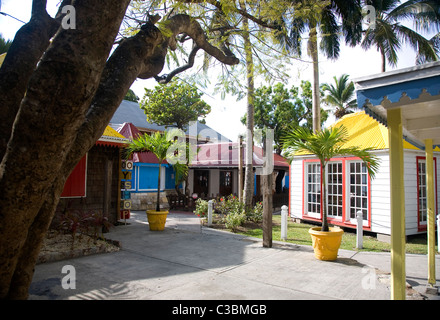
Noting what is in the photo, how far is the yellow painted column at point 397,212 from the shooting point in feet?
11.1

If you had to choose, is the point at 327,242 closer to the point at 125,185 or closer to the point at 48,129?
the point at 48,129

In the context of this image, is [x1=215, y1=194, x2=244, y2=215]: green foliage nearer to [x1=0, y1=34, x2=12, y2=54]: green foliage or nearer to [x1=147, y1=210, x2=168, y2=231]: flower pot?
[x1=147, y1=210, x2=168, y2=231]: flower pot

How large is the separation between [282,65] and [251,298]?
21.1 ft

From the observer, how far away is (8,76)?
10.1 ft

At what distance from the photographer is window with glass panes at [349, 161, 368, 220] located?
32.7 ft

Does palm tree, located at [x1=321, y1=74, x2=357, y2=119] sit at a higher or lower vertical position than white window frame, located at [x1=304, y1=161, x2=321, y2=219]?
higher

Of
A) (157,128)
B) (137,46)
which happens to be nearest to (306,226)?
(137,46)

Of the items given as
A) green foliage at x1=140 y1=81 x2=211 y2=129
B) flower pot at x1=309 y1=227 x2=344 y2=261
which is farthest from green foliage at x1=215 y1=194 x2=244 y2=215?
green foliage at x1=140 y1=81 x2=211 y2=129

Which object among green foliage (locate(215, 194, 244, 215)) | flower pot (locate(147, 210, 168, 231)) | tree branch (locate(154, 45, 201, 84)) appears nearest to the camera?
tree branch (locate(154, 45, 201, 84))

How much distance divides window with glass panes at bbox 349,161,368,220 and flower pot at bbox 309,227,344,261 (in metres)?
4.15

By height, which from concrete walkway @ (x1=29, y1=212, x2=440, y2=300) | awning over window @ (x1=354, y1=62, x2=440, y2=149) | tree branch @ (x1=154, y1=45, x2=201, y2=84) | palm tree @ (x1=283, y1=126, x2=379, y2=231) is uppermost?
tree branch @ (x1=154, y1=45, x2=201, y2=84)

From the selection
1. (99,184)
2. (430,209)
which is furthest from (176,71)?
(430,209)
